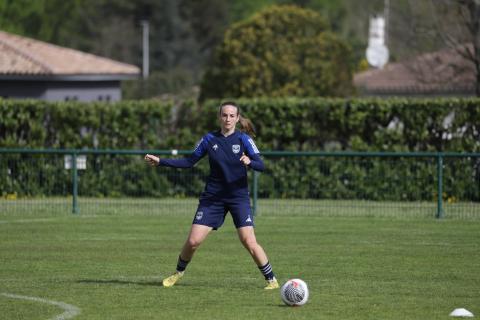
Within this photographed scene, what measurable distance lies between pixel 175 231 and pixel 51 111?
9602mm

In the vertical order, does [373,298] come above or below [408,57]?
below

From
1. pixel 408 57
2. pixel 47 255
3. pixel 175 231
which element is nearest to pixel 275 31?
pixel 408 57

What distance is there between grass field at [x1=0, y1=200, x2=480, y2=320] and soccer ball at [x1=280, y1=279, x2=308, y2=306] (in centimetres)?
11

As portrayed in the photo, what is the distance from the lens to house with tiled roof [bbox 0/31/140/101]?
39.6 meters

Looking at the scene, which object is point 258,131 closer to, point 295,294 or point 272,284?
point 272,284

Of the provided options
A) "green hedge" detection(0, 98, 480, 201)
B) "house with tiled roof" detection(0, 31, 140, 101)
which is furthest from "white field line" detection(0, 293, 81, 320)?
"house with tiled roof" detection(0, 31, 140, 101)

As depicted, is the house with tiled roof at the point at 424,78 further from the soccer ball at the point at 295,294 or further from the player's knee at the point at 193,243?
the soccer ball at the point at 295,294

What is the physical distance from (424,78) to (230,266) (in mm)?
27895

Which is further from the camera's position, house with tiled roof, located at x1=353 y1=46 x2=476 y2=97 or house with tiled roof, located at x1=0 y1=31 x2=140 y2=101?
house with tiled roof, located at x1=353 y1=46 x2=476 y2=97

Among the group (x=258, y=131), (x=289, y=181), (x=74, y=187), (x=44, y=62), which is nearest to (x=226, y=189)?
(x=74, y=187)

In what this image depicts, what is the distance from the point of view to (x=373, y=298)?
477 inches

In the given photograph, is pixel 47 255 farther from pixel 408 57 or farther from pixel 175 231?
pixel 408 57

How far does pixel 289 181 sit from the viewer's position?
969 inches

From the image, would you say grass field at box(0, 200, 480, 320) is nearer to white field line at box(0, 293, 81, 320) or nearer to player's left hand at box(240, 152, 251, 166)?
white field line at box(0, 293, 81, 320)
